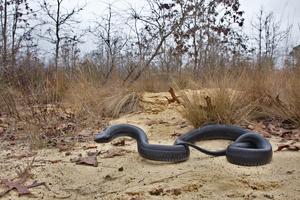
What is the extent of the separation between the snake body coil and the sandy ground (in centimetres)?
5

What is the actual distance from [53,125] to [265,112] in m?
2.19

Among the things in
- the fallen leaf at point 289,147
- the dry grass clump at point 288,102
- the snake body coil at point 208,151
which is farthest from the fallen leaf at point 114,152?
the dry grass clump at point 288,102

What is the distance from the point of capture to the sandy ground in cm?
266

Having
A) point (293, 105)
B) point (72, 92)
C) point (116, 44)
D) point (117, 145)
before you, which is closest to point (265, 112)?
point (293, 105)

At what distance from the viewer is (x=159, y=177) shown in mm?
2918

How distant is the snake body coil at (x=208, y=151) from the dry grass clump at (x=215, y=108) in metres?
0.35

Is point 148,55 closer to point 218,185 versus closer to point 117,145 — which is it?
point 117,145

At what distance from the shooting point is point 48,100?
5195 millimetres

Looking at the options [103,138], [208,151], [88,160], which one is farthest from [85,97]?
[208,151]

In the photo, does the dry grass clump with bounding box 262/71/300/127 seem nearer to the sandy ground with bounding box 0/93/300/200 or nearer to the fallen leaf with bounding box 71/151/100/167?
the sandy ground with bounding box 0/93/300/200

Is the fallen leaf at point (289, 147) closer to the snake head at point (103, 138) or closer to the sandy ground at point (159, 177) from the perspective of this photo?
the sandy ground at point (159, 177)

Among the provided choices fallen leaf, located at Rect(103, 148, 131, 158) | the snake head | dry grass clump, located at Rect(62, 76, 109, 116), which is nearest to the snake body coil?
the snake head

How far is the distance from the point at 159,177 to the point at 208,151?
52cm

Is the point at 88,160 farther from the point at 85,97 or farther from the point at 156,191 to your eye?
the point at 85,97
